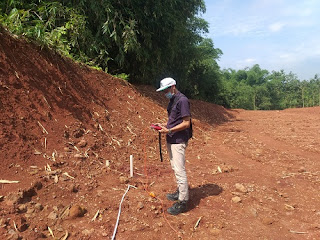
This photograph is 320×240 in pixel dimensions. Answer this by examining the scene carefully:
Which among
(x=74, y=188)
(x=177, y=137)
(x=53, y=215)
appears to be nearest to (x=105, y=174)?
(x=74, y=188)

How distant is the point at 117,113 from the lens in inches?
256

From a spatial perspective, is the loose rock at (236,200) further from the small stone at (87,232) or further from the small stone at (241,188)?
the small stone at (87,232)

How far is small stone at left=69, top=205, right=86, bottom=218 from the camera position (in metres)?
2.98

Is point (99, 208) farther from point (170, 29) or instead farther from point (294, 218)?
point (170, 29)

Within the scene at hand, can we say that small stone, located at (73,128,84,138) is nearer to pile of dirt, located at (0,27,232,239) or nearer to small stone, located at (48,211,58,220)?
pile of dirt, located at (0,27,232,239)

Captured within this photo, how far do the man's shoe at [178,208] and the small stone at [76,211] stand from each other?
105 centimetres

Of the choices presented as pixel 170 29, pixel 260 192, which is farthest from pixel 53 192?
pixel 170 29

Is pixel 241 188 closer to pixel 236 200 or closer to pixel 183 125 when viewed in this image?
pixel 236 200

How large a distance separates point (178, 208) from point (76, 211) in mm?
1226

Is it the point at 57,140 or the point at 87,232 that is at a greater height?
the point at 57,140

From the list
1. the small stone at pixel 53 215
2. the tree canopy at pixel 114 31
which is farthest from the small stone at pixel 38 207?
the tree canopy at pixel 114 31

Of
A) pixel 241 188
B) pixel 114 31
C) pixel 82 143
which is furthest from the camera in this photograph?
pixel 114 31

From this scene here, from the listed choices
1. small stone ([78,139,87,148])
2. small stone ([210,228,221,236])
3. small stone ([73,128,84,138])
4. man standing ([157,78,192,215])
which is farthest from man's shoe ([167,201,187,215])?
small stone ([73,128,84,138])

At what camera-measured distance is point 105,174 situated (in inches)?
163
